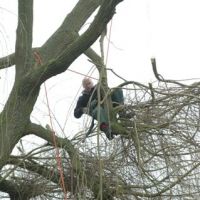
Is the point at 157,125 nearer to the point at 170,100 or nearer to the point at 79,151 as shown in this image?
the point at 170,100

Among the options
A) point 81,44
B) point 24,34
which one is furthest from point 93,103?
point 24,34

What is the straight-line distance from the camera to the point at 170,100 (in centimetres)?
392

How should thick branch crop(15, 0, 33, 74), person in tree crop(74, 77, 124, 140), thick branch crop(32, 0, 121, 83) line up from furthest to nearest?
thick branch crop(15, 0, 33, 74), person in tree crop(74, 77, 124, 140), thick branch crop(32, 0, 121, 83)

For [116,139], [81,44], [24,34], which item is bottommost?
[116,139]

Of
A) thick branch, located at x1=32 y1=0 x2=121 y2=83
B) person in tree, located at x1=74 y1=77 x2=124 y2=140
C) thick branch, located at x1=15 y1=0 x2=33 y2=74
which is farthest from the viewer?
thick branch, located at x1=15 y1=0 x2=33 y2=74

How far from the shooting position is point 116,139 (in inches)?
161

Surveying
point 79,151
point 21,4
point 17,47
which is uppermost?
point 21,4

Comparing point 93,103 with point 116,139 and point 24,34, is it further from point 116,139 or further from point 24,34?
Answer: point 24,34

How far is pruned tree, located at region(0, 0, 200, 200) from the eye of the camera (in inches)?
139

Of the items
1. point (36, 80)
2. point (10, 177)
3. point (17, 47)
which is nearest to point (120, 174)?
point (36, 80)

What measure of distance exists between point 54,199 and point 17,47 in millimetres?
1215

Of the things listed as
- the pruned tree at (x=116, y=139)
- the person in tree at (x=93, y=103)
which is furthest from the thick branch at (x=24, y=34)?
the person in tree at (x=93, y=103)

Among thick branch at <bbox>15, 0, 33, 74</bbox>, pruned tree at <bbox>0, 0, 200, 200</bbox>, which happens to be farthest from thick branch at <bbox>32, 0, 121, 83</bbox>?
thick branch at <bbox>15, 0, 33, 74</bbox>

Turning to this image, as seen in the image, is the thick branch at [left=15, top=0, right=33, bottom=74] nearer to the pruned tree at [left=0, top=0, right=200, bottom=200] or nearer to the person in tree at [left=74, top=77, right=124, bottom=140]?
the pruned tree at [left=0, top=0, right=200, bottom=200]
